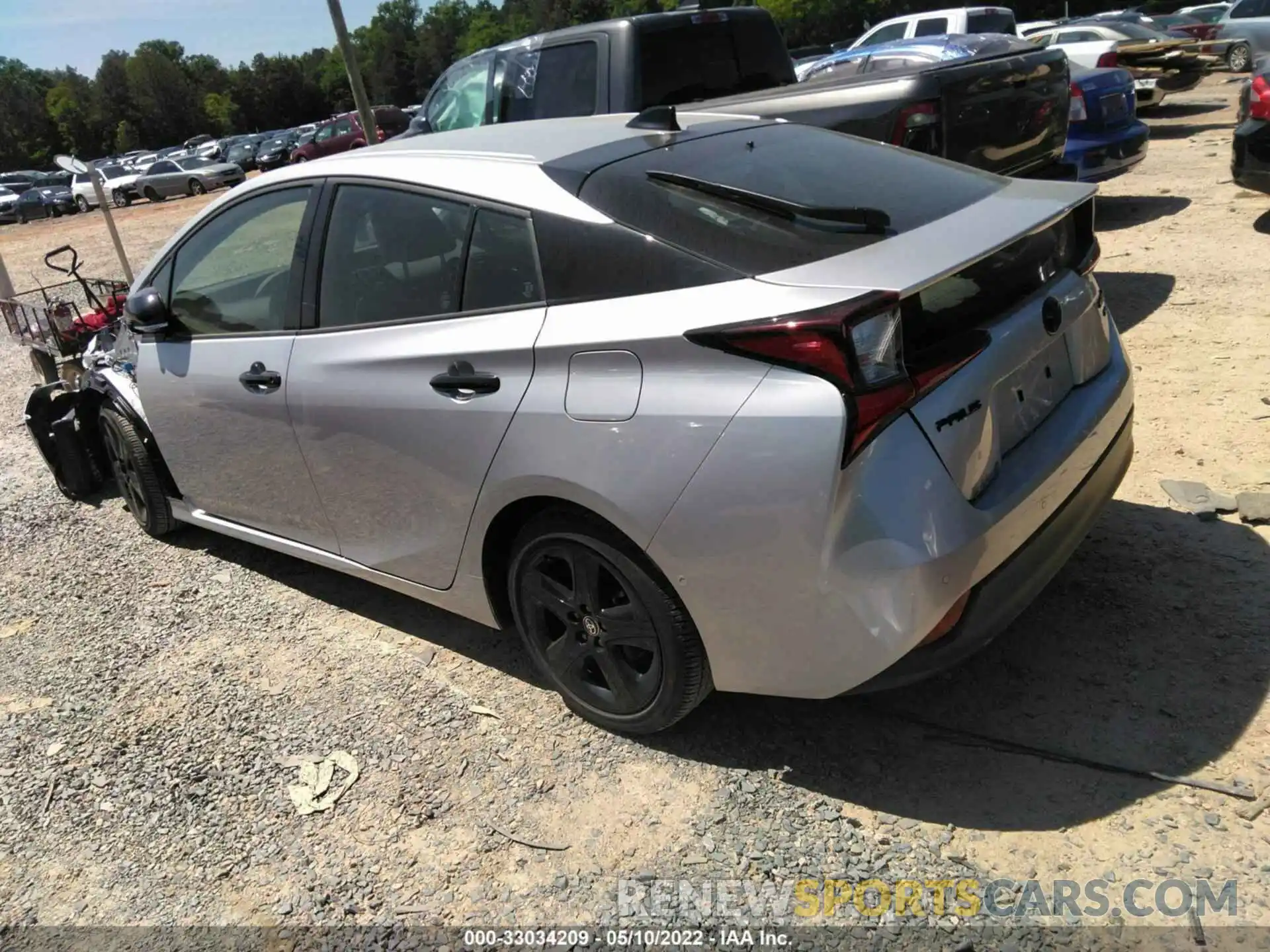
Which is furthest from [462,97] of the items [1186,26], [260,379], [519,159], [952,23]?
[1186,26]

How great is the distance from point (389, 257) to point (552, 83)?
442 centimetres

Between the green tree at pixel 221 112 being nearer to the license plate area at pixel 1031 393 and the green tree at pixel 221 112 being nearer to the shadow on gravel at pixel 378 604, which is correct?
the shadow on gravel at pixel 378 604

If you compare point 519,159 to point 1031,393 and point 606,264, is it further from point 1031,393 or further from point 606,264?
point 1031,393

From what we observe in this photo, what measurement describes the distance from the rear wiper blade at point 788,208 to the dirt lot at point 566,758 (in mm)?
1438

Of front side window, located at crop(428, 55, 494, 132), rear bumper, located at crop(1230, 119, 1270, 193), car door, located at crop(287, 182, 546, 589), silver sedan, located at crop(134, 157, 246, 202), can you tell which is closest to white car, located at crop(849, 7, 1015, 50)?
rear bumper, located at crop(1230, 119, 1270, 193)

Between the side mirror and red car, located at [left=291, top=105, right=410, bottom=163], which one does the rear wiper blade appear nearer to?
the side mirror

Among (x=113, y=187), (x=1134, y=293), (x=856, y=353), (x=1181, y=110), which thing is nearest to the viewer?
(x=856, y=353)

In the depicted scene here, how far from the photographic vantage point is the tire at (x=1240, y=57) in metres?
18.8

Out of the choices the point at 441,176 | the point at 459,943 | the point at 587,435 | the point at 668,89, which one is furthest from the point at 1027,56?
the point at 459,943

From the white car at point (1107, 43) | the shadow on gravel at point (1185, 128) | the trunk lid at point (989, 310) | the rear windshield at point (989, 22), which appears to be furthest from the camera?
the rear windshield at point (989, 22)

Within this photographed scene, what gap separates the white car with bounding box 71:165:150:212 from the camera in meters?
32.9

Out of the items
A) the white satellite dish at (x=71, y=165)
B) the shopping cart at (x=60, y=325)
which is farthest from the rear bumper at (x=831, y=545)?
the white satellite dish at (x=71, y=165)

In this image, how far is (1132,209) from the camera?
9148 millimetres

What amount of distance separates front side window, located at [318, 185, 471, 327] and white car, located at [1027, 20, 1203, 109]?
1270cm
